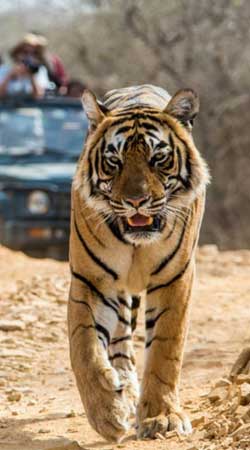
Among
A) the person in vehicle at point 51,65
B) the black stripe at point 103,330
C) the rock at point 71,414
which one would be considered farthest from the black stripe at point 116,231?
the person in vehicle at point 51,65

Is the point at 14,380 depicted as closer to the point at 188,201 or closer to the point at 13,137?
the point at 188,201

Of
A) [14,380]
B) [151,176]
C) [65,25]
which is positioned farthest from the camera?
[65,25]

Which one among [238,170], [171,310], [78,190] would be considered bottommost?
[238,170]

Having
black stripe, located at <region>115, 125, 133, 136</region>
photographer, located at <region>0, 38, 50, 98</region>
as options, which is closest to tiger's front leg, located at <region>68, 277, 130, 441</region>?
black stripe, located at <region>115, 125, 133, 136</region>

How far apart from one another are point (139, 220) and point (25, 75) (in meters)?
9.65

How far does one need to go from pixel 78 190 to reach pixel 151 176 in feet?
1.71

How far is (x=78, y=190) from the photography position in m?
5.91

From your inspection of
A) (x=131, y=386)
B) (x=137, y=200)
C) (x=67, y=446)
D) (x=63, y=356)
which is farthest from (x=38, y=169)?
(x=67, y=446)

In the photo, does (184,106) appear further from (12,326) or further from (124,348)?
(12,326)

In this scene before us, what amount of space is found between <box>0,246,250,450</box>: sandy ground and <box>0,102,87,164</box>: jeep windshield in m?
2.44

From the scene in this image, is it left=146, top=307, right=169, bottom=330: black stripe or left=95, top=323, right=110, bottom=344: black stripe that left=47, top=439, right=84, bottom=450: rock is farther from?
left=146, top=307, right=169, bottom=330: black stripe

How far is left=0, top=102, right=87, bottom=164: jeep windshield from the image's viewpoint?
14000 mm

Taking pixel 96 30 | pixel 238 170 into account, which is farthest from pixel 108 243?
pixel 96 30

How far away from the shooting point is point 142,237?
18.2 feet
